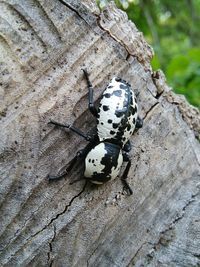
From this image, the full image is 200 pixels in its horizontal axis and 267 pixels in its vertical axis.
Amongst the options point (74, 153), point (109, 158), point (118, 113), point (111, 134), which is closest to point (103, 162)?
point (109, 158)

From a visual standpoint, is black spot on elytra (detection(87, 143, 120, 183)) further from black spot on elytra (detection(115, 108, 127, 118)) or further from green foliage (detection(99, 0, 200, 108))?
green foliage (detection(99, 0, 200, 108))

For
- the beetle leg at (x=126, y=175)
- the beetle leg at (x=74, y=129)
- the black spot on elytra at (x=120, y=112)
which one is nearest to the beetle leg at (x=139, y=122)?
the black spot on elytra at (x=120, y=112)

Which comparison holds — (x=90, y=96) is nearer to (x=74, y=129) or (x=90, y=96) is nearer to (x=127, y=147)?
(x=74, y=129)

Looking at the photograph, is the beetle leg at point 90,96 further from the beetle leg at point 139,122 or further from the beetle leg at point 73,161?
the beetle leg at point 139,122

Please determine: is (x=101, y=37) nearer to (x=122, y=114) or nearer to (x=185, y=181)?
(x=122, y=114)

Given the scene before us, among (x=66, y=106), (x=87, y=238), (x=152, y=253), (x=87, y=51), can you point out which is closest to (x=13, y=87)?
(x=66, y=106)

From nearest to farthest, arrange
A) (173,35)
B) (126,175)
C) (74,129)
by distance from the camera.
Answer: (74,129), (126,175), (173,35)

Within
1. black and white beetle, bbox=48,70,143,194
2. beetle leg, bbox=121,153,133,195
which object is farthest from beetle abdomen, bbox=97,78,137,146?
beetle leg, bbox=121,153,133,195
